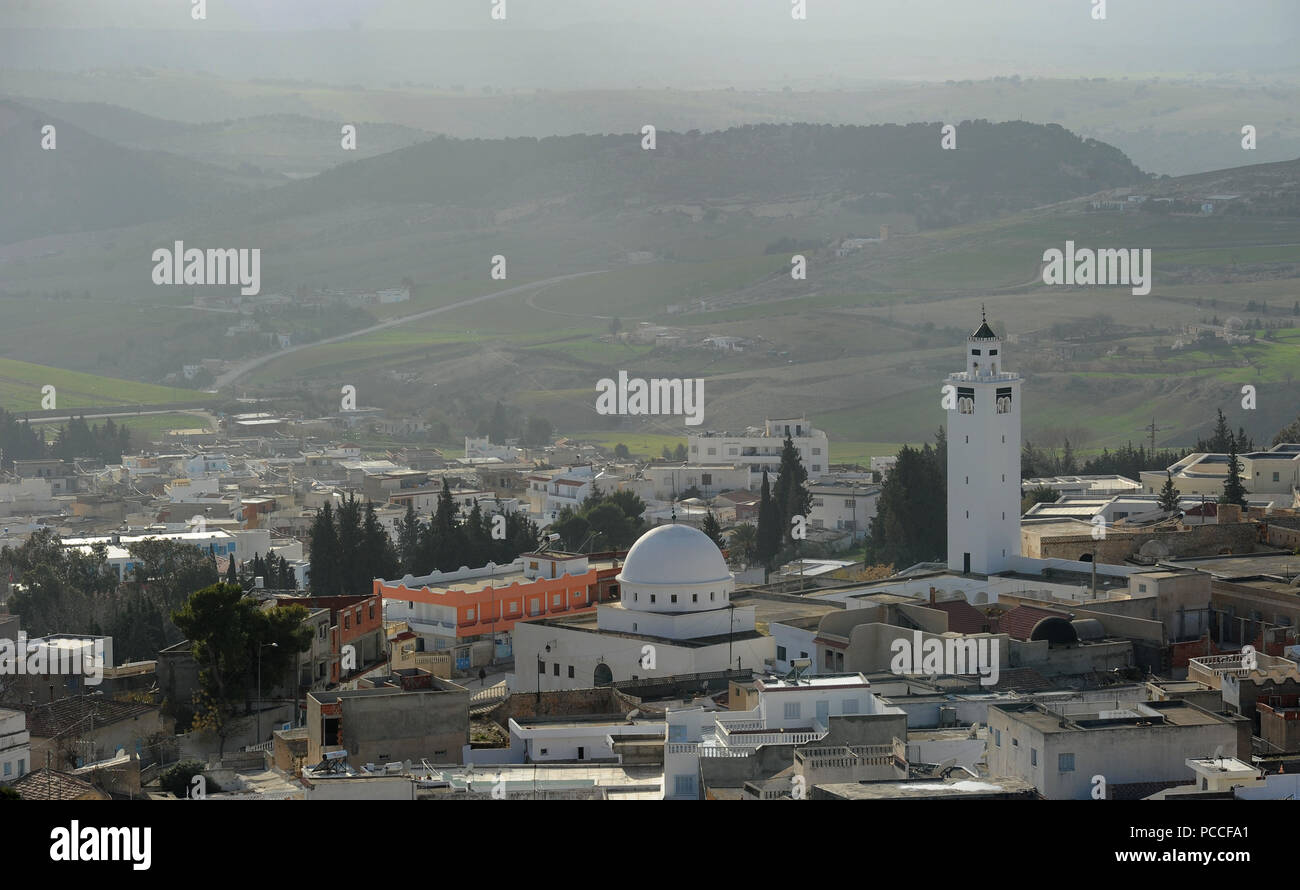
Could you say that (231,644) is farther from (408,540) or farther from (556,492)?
(556,492)

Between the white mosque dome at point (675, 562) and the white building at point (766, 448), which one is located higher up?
the white building at point (766, 448)

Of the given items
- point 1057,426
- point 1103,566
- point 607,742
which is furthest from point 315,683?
point 1057,426

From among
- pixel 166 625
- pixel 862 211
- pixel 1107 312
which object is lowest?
pixel 166 625

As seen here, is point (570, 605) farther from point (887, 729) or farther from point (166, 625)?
point (887, 729)

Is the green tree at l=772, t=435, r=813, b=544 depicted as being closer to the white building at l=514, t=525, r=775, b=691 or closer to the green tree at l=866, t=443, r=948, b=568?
the green tree at l=866, t=443, r=948, b=568

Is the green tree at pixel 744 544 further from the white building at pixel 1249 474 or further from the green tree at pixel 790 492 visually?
the white building at pixel 1249 474

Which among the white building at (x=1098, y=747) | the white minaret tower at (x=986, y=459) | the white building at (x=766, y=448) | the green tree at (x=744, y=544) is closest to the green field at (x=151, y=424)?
the white building at (x=766, y=448)
